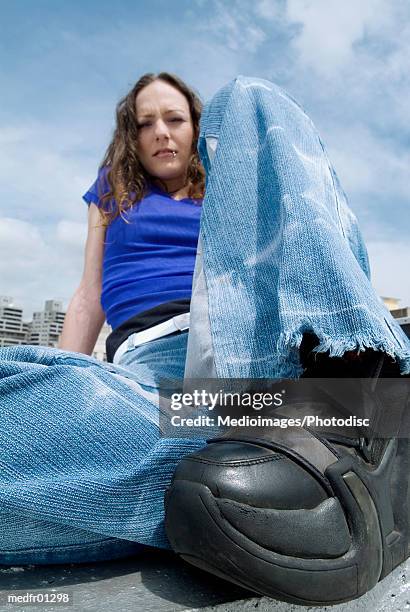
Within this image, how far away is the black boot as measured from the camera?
0.43 metres

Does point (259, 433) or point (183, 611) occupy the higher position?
point (259, 433)

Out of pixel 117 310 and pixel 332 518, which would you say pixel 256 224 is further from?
A: pixel 117 310

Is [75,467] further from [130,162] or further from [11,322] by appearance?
[11,322]

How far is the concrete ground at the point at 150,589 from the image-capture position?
47 cm

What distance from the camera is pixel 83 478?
534 mm

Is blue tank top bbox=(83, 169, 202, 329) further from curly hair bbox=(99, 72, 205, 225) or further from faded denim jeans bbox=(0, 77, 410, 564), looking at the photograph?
faded denim jeans bbox=(0, 77, 410, 564)

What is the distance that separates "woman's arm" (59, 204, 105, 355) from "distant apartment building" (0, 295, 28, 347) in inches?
1977

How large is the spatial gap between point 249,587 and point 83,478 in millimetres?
192

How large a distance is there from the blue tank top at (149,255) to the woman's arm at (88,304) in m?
0.16

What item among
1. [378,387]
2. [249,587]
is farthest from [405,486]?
[249,587]

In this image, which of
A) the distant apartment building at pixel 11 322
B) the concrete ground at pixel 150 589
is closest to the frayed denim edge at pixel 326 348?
the concrete ground at pixel 150 589

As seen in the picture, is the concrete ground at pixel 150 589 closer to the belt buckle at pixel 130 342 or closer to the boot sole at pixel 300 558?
the boot sole at pixel 300 558

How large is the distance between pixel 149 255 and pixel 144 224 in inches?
3.2

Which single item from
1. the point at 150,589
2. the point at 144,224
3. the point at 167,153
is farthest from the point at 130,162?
the point at 150,589
